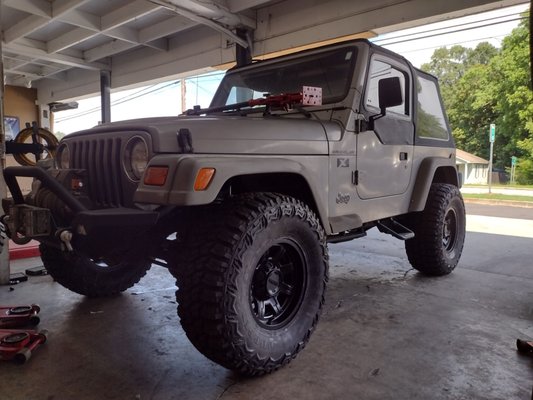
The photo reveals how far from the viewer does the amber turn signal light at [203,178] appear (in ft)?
6.21

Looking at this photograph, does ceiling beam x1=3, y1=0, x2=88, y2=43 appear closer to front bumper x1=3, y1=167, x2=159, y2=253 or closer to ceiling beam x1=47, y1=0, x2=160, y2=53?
ceiling beam x1=47, y1=0, x2=160, y2=53

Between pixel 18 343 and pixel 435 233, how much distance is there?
11.5 ft

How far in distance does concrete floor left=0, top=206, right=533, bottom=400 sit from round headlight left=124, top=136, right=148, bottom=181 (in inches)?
43.2

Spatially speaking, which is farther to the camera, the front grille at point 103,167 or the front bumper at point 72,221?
the front grille at point 103,167

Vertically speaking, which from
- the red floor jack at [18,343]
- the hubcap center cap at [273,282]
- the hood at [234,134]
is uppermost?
the hood at [234,134]

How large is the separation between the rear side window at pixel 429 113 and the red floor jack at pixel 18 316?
3.54 m

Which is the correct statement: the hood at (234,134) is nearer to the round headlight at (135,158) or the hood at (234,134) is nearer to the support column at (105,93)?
the round headlight at (135,158)

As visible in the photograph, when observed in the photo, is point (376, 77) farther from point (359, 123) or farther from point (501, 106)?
point (501, 106)

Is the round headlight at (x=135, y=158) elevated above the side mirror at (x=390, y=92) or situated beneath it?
situated beneath

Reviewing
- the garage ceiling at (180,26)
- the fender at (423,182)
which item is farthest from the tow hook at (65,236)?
the garage ceiling at (180,26)

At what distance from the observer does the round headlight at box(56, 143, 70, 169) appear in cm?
265

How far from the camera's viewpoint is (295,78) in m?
3.34

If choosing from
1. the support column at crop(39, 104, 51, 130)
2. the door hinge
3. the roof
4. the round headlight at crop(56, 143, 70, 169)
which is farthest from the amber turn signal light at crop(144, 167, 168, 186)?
the roof

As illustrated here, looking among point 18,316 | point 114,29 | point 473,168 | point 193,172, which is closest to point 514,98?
point 473,168
